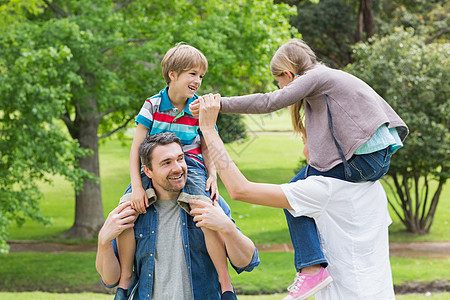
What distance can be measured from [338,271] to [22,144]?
8444 mm

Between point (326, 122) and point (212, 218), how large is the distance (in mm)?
916

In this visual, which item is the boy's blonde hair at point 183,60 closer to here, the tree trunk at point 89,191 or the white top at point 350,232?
the white top at point 350,232

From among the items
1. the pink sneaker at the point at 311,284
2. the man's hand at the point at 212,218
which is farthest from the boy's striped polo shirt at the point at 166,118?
the pink sneaker at the point at 311,284

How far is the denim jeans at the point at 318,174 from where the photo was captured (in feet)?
10.2

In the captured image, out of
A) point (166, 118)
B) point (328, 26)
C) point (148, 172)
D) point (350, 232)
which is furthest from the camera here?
point (328, 26)

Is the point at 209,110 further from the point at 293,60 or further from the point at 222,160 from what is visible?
the point at 293,60

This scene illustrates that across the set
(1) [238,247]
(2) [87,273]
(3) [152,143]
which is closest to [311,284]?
(1) [238,247]

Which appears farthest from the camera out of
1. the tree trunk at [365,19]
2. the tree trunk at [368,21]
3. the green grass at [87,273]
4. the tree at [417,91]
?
the tree trunk at [368,21]

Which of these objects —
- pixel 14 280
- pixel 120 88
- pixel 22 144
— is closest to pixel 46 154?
pixel 22 144

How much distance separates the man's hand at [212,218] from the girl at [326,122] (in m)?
0.39

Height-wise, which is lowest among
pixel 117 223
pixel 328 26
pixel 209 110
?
pixel 117 223

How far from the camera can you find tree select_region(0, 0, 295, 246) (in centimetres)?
1007

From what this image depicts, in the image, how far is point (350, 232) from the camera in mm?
3205

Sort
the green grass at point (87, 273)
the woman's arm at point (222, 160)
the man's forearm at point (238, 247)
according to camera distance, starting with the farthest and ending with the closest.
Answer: the green grass at point (87, 273) → the man's forearm at point (238, 247) → the woman's arm at point (222, 160)
